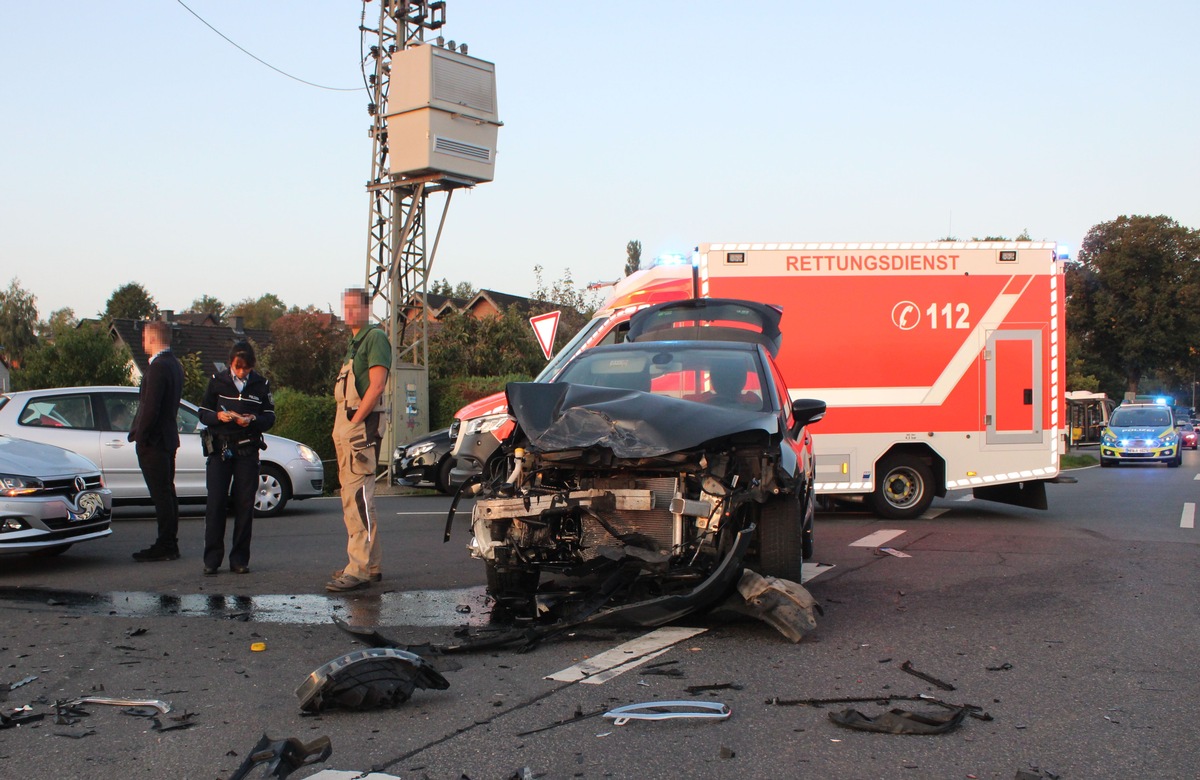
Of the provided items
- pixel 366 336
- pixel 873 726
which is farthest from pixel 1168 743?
pixel 366 336

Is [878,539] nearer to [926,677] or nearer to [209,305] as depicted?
[926,677]

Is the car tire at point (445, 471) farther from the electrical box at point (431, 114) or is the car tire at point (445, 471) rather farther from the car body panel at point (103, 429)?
the electrical box at point (431, 114)

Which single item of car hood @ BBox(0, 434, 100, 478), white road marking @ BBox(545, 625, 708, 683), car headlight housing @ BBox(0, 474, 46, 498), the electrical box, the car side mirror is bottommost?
white road marking @ BBox(545, 625, 708, 683)

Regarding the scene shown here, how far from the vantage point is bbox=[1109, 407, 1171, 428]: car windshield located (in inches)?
1178

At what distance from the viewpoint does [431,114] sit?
68.5ft

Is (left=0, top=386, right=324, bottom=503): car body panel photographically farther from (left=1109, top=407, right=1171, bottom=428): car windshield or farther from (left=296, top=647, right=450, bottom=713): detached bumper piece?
(left=1109, top=407, right=1171, bottom=428): car windshield

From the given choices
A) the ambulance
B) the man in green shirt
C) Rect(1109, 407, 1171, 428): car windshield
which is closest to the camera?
the man in green shirt

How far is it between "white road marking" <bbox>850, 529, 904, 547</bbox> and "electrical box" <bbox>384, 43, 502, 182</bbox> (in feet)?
42.6

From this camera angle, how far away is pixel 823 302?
12.0m

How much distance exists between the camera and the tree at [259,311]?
113 m

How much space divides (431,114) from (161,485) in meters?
13.6

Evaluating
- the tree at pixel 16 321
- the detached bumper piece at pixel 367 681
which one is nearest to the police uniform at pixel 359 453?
the detached bumper piece at pixel 367 681

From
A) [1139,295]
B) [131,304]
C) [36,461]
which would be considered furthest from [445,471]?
[131,304]

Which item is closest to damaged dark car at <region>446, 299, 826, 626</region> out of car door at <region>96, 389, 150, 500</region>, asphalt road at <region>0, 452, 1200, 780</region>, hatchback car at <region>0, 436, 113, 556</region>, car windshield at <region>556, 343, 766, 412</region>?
asphalt road at <region>0, 452, 1200, 780</region>
